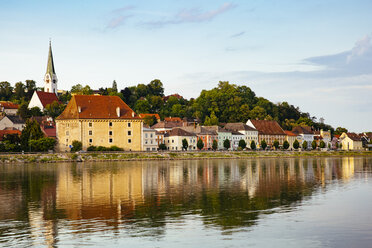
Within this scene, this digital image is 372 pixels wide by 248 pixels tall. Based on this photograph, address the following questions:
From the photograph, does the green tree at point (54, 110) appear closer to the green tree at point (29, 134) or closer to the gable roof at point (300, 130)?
the green tree at point (29, 134)

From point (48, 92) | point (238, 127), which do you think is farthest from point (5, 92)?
point (238, 127)

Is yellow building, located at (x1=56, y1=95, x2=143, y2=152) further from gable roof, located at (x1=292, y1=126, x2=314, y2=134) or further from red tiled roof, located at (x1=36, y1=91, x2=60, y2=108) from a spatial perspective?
gable roof, located at (x1=292, y1=126, x2=314, y2=134)

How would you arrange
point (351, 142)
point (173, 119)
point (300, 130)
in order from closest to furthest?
point (173, 119)
point (300, 130)
point (351, 142)

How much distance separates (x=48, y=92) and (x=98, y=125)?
68629 millimetres

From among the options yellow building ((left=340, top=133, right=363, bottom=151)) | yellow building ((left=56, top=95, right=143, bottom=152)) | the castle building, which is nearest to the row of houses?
yellow building ((left=56, top=95, right=143, bottom=152))

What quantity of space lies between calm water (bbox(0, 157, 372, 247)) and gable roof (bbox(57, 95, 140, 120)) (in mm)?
59252

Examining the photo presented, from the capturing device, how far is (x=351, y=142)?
547ft

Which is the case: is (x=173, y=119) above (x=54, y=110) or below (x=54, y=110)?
below

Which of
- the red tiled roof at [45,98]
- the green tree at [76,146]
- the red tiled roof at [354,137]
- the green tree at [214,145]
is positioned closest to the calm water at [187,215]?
the green tree at [76,146]

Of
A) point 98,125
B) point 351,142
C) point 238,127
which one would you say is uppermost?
point 238,127

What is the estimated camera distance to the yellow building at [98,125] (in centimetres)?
9444

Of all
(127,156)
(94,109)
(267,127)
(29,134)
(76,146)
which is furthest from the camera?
(267,127)

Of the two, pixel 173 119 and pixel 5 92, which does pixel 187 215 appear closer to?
pixel 173 119

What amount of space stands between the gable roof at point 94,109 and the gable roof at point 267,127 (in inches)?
2180
